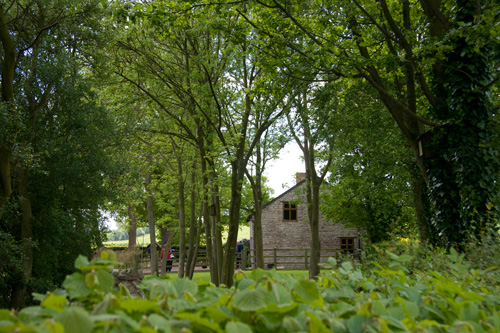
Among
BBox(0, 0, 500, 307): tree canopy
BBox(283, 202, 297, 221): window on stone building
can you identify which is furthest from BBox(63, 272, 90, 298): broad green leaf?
BBox(283, 202, 297, 221): window on stone building

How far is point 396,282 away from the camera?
232 centimetres

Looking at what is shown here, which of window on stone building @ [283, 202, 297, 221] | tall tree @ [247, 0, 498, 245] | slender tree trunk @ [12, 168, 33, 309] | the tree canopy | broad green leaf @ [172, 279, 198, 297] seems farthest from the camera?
window on stone building @ [283, 202, 297, 221]

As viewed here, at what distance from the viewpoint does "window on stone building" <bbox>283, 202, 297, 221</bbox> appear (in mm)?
38062

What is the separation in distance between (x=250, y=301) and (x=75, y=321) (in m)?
0.56

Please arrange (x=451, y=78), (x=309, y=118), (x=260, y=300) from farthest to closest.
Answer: (x=309, y=118)
(x=451, y=78)
(x=260, y=300)

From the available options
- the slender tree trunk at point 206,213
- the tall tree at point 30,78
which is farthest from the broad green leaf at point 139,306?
the slender tree trunk at point 206,213

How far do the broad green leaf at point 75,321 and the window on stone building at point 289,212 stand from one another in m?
37.1

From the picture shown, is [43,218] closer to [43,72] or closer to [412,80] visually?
[43,72]

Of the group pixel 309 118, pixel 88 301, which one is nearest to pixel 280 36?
pixel 309 118

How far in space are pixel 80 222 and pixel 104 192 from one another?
1295mm

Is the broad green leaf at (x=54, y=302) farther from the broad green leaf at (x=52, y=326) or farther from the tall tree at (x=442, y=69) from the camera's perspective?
the tall tree at (x=442, y=69)

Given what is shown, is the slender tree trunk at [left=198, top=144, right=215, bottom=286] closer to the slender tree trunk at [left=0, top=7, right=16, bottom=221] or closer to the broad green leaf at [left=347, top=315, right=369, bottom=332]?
the slender tree trunk at [left=0, top=7, right=16, bottom=221]

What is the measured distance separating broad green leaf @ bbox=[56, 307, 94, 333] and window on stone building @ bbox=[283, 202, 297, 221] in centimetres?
3713

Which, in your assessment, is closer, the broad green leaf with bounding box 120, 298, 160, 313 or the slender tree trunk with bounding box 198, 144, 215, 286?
the broad green leaf with bounding box 120, 298, 160, 313
